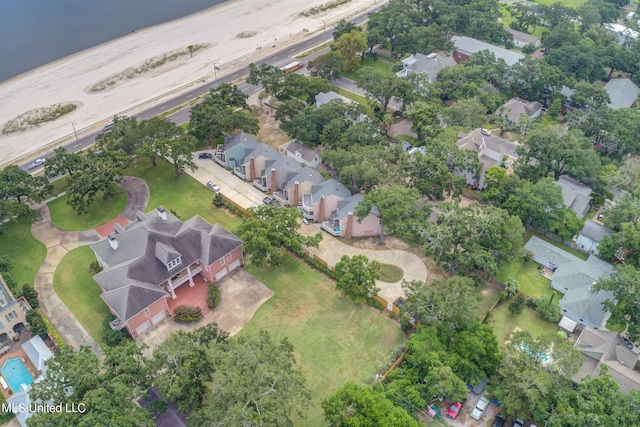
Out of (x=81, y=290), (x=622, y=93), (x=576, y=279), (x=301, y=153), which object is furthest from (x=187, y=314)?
(x=622, y=93)

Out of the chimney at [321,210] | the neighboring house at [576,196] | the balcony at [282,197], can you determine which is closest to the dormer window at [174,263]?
the balcony at [282,197]

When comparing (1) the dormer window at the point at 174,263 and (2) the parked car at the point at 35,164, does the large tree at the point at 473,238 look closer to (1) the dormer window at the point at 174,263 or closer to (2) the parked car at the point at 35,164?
(1) the dormer window at the point at 174,263

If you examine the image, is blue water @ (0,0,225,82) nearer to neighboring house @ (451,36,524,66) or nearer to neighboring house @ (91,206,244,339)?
neighboring house @ (91,206,244,339)

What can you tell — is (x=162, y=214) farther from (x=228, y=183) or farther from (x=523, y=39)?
(x=523, y=39)

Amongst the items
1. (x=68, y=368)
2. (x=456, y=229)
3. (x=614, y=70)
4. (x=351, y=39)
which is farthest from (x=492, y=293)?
(x=614, y=70)

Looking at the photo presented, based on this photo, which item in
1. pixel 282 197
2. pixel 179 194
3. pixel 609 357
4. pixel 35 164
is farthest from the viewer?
pixel 35 164

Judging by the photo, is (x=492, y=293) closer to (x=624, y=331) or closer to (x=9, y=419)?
(x=624, y=331)
